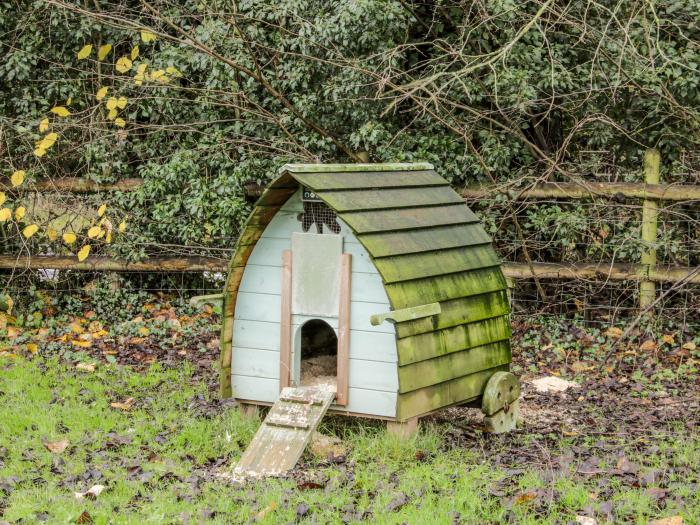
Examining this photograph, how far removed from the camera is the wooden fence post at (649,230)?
28.1 ft

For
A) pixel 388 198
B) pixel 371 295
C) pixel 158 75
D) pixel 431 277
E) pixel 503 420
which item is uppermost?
pixel 158 75

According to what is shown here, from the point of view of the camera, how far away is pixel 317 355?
684 centimetres

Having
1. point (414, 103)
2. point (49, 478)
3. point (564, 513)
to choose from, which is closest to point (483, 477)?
point (564, 513)

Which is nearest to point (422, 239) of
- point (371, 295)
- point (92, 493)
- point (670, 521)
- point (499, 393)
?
point (371, 295)

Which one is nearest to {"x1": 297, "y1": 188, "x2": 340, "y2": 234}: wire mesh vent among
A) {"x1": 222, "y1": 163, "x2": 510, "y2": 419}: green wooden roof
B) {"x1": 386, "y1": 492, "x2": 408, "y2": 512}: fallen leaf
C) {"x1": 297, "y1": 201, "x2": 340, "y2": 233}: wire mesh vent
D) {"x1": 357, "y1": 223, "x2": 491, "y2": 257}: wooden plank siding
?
{"x1": 297, "y1": 201, "x2": 340, "y2": 233}: wire mesh vent

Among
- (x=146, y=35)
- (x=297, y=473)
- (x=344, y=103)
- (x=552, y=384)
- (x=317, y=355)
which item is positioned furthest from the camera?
(x=344, y=103)

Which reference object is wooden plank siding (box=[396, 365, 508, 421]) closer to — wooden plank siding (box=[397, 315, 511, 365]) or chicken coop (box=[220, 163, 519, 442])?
chicken coop (box=[220, 163, 519, 442])

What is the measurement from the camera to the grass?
441 cm

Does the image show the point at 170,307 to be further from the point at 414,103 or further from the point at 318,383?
the point at 318,383

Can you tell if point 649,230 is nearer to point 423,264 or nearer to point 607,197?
point 607,197

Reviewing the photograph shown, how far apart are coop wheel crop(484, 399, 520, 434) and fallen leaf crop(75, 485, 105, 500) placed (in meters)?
2.43

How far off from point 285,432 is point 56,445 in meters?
1.48

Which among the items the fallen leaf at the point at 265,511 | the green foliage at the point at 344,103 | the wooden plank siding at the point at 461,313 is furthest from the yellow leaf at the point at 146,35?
the fallen leaf at the point at 265,511

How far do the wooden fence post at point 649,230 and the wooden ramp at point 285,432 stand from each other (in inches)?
167
